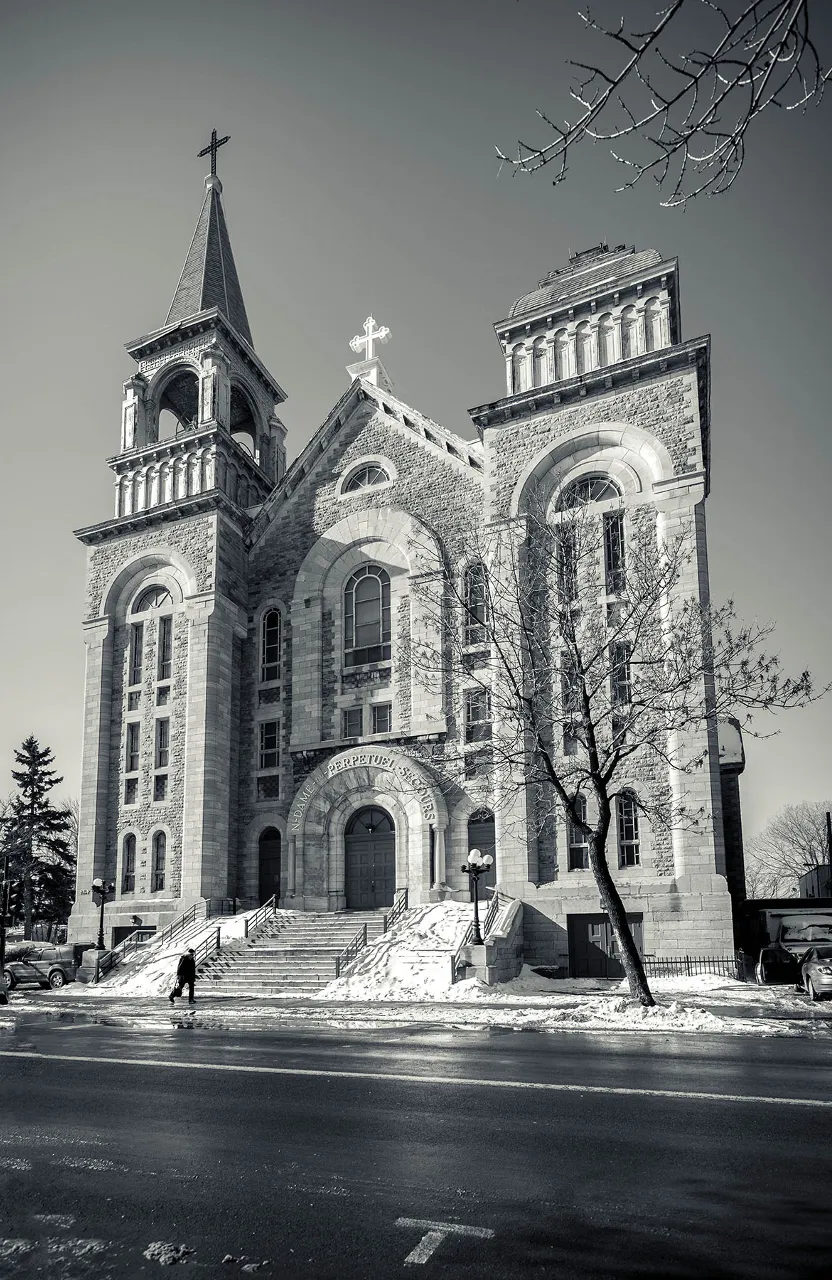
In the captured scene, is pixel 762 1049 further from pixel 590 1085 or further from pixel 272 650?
pixel 272 650

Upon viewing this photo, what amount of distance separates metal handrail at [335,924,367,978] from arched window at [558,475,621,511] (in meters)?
13.5

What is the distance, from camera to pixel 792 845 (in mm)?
91812

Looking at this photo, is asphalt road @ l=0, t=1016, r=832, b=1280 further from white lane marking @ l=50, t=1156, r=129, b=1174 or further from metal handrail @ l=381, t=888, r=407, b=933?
metal handrail @ l=381, t=888, r=407, b=933

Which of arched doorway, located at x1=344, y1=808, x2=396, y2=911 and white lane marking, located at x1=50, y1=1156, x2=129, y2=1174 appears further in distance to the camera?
arched doorway, located at x1=344, y1=808, x2=396, y2=911

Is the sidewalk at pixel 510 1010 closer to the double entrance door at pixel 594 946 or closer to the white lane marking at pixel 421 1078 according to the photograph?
Answer: the double entrance door at pixel 594 946

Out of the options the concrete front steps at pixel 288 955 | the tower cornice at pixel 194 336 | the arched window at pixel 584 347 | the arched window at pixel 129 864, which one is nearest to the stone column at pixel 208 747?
the arched window at pixel 129 864

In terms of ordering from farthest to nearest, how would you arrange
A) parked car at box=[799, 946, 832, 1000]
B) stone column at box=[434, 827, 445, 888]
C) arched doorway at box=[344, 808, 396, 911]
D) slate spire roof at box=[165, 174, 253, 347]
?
slate spire roof at box=[165, 174, 253, 347] < arched doorway at box=[344, 808, 396, 911] < stone column at box=[434, 827, 445, 888] < parked car at box=[799, 946, 832, 1000]

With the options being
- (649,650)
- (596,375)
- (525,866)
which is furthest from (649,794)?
(596,375)

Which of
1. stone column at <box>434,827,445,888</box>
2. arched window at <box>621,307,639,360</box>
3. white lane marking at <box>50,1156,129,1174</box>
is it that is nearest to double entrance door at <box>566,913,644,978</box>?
stone column at <box>434,827,445,888</box>

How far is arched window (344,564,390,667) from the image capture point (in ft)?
107

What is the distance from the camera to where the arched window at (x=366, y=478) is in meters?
34.4

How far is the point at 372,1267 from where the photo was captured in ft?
16.0

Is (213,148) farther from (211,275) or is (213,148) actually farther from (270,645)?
(270,645)

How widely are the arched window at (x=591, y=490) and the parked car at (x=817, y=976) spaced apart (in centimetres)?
1384
